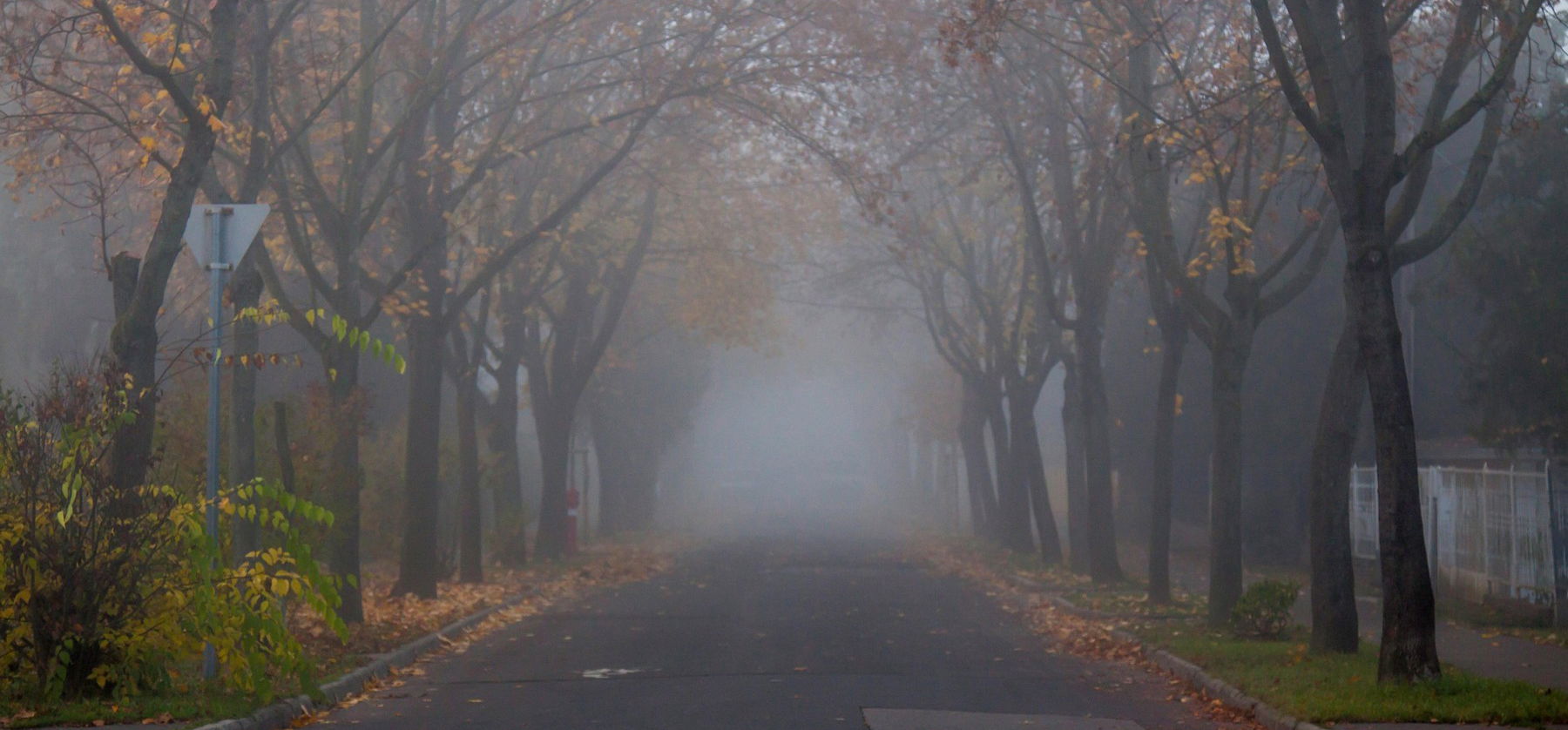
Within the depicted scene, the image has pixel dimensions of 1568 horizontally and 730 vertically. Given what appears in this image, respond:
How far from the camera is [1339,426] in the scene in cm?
1298

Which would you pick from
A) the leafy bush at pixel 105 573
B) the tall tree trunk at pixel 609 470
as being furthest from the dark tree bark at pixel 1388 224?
the tall tree trunk at pixel 609 470

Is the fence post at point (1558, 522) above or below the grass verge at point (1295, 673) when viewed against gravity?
above

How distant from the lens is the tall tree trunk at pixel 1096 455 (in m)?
23.1

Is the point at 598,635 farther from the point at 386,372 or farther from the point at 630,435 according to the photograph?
the point at 630,435

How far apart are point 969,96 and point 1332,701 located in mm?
13317

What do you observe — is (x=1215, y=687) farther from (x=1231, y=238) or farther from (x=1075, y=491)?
(x=1075, y=491)

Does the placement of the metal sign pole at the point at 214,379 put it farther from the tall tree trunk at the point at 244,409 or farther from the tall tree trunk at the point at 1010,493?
the tall tree trunk at the point at 1010,493

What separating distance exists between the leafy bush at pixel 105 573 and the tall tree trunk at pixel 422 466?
9.37 meters

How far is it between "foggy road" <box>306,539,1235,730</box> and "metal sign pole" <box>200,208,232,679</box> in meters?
0.97

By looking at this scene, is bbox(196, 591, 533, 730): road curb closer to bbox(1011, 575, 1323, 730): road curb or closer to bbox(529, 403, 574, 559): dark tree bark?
bbox(1011, 575, 1323, 730): road curb

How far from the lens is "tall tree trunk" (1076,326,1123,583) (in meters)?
23.1

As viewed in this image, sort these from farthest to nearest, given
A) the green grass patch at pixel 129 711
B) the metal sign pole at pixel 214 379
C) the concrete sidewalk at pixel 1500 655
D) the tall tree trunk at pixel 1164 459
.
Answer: the tall tree trunk at pixel 1164 459 → the concrete sidewalk at pixel 1500 655 → the metal sign pole at pixel 214 379 → the green grass patch at pixel 129 711

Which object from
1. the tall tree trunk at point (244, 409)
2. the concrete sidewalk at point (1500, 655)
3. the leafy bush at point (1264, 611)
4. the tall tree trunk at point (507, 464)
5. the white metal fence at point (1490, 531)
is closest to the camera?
the concrete sidewalk at point (1500, 655)

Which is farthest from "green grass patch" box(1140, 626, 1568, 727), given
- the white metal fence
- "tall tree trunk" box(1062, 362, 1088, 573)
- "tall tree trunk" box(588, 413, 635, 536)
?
"tall tree trunk" box(588, 413, 635, 536)
